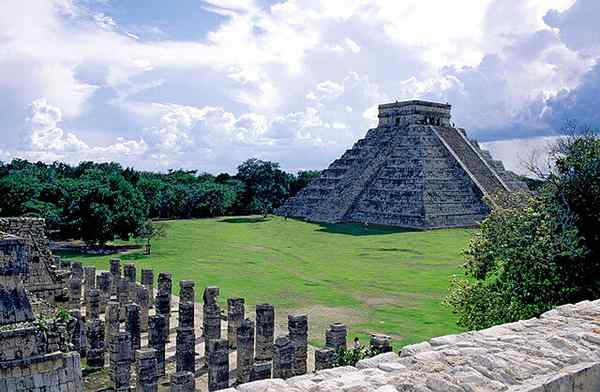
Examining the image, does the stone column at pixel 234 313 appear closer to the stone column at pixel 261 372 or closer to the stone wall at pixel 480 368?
the stone column at pixel 261 372

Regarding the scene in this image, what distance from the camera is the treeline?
32344mm

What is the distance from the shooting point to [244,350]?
1369 centimetres

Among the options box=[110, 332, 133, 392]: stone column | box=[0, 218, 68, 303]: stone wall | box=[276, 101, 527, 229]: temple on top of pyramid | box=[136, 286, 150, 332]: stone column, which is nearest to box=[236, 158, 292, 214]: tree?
box=[276, 101, 527, 229]: temple on top of pyramid

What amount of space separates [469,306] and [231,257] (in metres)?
18.6

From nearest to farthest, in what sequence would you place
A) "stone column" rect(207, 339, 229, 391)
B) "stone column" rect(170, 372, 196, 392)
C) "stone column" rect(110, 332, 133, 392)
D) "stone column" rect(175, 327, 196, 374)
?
"stone column" rect(170, 372, 196, 392) → "stone column" rect(207, 339, 229, 391) → "stone column" rect(110, 332, 133, 392) → "stone column" rect(175, 327, 196, 374)

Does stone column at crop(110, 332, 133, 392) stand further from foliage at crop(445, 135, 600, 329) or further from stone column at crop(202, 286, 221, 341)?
foliage at crop(445, 135, 600, 329)

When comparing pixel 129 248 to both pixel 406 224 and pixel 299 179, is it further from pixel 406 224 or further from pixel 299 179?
pixel 299 179

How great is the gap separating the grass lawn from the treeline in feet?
8.39

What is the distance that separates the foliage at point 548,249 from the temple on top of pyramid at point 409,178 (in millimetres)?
28837

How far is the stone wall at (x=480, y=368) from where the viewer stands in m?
4.25

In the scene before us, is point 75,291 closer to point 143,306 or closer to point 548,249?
point 143,306

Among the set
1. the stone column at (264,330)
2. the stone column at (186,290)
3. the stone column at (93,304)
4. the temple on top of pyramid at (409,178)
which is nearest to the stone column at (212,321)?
the stone column at (264,330)

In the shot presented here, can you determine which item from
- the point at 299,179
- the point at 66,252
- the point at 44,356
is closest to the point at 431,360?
the point at 44,356

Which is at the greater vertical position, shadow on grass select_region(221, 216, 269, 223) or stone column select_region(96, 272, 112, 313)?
shadow on grass select_region(221, 216, 269, 223)
